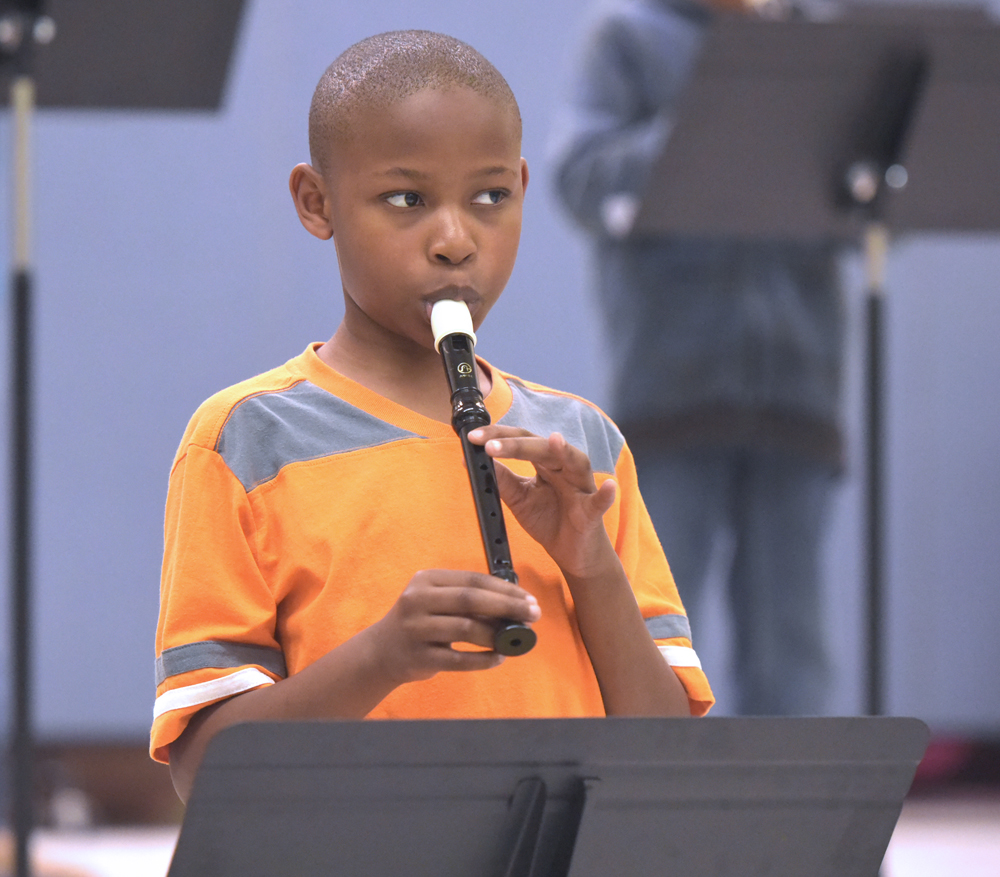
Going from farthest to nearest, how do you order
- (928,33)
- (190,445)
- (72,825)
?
1. (72,825)
2. (928,33)
3. (190,445)

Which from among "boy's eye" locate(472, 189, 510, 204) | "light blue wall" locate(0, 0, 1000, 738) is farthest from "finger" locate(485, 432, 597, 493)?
"light blue wall" locate(0, 0, 1000, 738)

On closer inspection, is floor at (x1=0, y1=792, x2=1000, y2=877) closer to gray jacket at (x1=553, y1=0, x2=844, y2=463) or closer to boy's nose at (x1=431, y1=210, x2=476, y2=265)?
gray jacket at (x1=553, y1=0, x2=844, y2=463)

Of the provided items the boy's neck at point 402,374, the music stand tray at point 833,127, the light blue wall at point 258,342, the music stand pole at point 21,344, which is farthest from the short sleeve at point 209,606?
the light blue wall at point 258,342

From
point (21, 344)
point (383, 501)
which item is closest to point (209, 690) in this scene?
point (383, 501)

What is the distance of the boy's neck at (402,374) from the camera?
1.09 meters

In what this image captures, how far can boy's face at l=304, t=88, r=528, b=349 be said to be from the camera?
1020 mm

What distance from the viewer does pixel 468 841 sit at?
876 mm

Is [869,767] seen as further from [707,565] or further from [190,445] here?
[707,565]

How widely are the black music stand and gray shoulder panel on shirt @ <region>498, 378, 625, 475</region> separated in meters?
0.33

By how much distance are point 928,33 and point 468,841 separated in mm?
1566

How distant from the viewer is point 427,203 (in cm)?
103

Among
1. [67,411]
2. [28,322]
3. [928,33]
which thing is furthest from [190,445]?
[67,411]

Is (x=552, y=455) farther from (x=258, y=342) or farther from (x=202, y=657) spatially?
(x=258, y=342)

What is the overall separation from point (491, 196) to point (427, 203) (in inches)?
2.1
